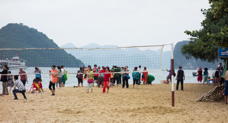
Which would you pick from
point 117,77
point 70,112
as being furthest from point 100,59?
point 70,112

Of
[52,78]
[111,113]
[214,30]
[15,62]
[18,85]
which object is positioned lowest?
[111,113]

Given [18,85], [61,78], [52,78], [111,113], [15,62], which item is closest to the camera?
[111,113]

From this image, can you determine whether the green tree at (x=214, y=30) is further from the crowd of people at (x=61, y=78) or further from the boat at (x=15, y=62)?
the boat at (x=15, y=62)

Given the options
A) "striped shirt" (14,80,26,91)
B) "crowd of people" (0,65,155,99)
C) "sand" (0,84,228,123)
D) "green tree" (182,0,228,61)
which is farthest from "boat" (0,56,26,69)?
"green tree" (182,0,228,61)

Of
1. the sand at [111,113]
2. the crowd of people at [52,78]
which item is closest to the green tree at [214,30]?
the sand at [111,113]

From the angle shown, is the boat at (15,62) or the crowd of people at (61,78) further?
the boat at (15,62)

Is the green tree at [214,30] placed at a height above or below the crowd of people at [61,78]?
above

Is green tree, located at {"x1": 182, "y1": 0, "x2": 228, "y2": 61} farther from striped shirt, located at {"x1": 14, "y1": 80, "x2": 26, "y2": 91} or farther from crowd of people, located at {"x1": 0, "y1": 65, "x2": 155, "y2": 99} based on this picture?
striped shirt, located at {"x1": 14, "y1": 80, "x2": 26, "y2": 91}

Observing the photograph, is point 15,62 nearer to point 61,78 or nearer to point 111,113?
point 61,78

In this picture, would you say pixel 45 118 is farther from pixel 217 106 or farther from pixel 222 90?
pixel 222 90

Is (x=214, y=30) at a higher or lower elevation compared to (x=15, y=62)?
higher

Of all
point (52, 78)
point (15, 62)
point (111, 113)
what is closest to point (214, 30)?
point (52, 78)

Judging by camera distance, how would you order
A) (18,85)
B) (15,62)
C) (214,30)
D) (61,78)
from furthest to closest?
(61,78)
(15,62)
(214,30)
(18,85)

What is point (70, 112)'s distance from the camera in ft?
36.0
